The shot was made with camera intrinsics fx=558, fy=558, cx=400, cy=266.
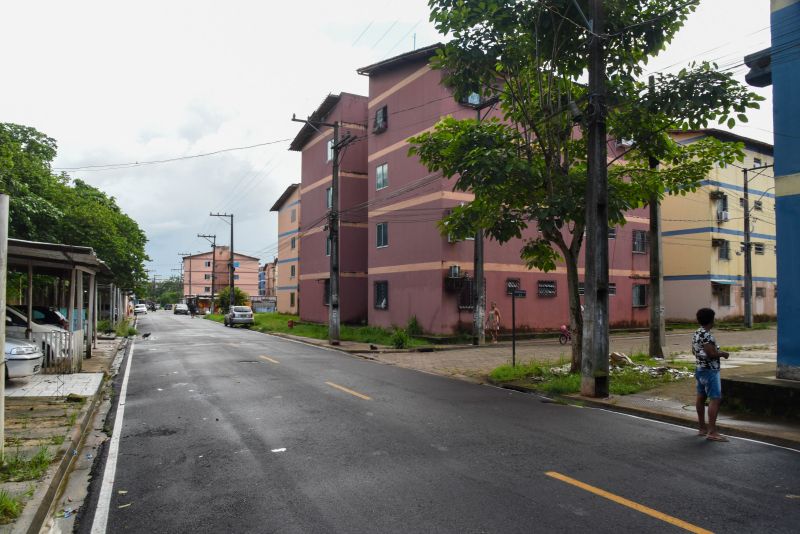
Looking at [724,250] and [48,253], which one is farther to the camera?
[724,250]

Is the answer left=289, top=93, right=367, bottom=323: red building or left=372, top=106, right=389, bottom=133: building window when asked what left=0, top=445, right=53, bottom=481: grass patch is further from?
left=289, top=93, right=367, bottom=323: red building

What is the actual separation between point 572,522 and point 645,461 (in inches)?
92.3

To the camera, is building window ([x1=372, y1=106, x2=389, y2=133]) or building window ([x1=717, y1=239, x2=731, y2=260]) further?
building window ([x1=717, y1=239, x2=731, y2=260])

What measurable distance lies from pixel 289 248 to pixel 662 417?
140 ft

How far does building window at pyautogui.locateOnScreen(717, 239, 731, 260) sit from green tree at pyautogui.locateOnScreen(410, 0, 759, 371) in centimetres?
2750

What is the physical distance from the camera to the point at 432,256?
25344mm

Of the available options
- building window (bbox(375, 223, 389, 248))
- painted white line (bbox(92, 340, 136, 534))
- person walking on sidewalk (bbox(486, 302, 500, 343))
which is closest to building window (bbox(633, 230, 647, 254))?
person walking on sidewalk (bbox(486, 302, 500, 343))

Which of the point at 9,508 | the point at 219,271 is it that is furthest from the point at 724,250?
the point at 219,271

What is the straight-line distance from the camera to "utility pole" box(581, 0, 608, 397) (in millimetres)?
11039

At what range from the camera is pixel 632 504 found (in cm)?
495

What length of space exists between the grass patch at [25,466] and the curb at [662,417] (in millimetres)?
8422

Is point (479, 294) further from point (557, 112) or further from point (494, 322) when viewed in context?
point (557, 112)

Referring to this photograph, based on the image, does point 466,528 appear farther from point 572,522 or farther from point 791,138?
point 791,138

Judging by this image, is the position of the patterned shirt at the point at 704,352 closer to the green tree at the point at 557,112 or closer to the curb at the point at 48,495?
the green tree at the point at 557,112
